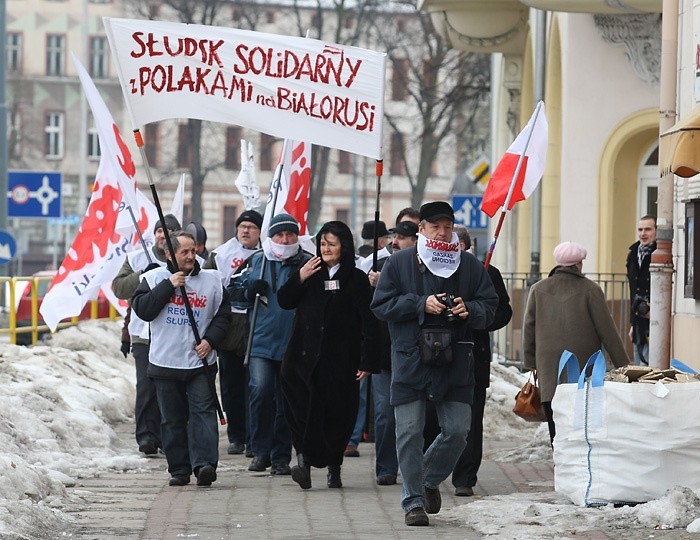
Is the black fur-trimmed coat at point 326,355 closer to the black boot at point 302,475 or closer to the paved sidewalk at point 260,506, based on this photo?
the black boot at point 302,475

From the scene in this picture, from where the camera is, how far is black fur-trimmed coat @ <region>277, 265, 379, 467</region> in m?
11.7

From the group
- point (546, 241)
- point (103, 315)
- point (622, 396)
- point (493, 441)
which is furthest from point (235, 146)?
point (622, 396)

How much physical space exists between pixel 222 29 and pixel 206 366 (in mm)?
2297

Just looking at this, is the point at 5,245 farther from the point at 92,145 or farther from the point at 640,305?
the point at 92,145

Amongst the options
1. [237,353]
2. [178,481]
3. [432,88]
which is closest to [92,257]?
[237,353]

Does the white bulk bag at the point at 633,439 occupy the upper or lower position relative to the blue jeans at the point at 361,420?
upper

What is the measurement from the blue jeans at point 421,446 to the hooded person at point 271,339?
2560mm

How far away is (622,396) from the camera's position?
33.1ft

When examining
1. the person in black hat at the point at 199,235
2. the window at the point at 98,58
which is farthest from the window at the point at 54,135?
the person in black hat at the point at 199,235

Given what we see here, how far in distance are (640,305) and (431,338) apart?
5620 mm

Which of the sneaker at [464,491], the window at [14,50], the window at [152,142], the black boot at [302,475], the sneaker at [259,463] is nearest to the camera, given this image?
the sneaker at [464,491]

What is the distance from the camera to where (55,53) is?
87625mm

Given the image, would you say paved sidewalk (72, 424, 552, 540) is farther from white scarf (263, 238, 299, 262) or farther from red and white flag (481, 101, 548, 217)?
red and white flag (481, 101, 548, 217)

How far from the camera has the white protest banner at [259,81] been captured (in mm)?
11797
